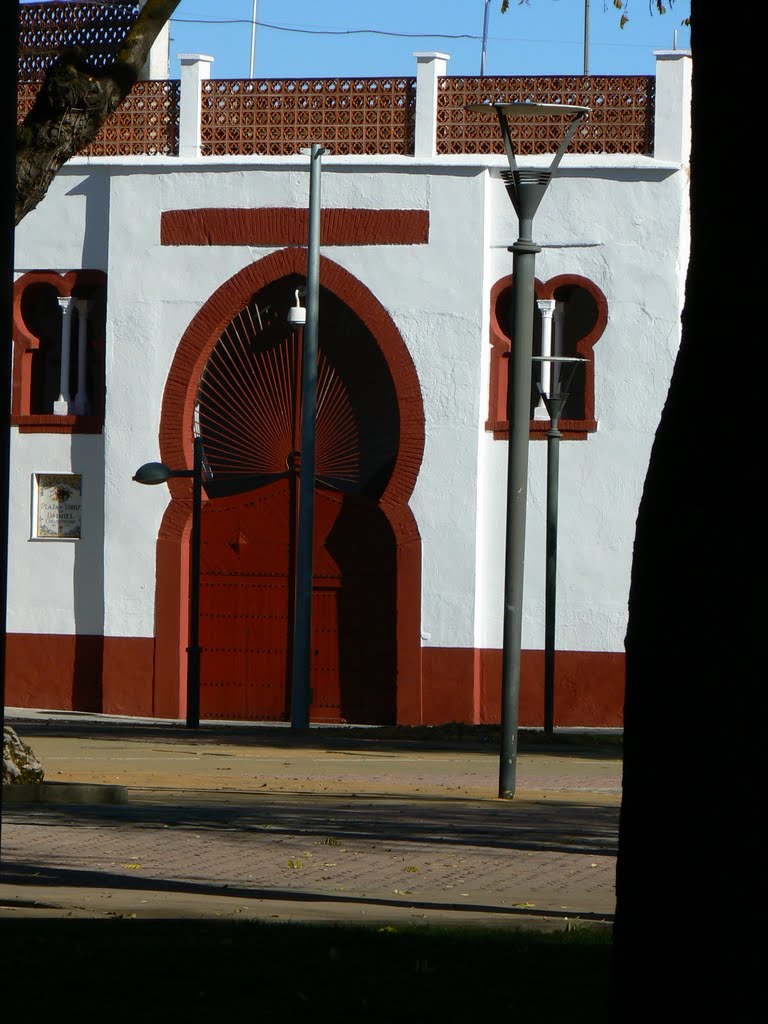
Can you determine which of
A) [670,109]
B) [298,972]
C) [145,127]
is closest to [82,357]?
[145,127]

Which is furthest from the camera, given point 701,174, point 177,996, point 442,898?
point 442,898

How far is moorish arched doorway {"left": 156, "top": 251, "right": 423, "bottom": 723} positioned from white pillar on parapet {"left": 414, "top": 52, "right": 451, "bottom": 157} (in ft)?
6.56

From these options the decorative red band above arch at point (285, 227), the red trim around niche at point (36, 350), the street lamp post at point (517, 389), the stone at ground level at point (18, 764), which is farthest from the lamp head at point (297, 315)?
the stone at ground level at point (18, 764)

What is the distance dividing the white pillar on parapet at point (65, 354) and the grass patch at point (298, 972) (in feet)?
61.2

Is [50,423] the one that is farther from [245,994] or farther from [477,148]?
[245,994]

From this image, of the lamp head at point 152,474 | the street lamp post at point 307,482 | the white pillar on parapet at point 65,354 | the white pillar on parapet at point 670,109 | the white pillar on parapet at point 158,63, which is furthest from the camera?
the white pillar on parapet at point 158,63

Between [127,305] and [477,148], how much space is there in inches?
200

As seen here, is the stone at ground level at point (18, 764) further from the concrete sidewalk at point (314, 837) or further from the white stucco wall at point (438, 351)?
the white stucco wall at point (438, 351)

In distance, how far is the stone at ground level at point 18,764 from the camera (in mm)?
12562

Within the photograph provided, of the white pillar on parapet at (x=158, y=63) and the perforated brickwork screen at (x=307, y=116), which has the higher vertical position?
the white pillar on parapet at (x=158, y=63)

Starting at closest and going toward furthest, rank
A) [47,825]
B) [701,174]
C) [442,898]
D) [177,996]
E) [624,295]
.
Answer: [701,174], [177,996], [442,898], [47,825], [624,295]

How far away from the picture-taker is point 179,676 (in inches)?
980

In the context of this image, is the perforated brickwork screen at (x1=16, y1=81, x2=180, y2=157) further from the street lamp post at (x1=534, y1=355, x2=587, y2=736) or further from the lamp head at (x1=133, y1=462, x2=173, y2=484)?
the street lamp post at (x1=534, y1=355, x2=587, y2=736)

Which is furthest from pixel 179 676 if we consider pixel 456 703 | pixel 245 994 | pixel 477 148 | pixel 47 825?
pixel 245 994
